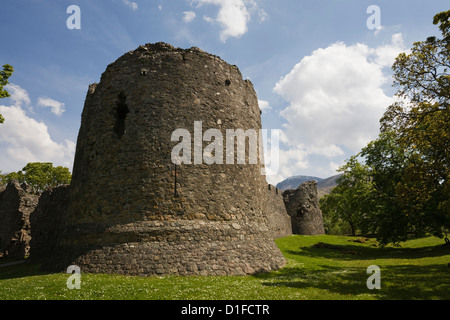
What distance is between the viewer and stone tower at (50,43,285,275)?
1133cm

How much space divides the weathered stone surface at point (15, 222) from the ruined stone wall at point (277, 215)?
2251cm

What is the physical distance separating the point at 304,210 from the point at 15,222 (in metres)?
33.3

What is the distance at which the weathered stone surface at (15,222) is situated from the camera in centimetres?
2300

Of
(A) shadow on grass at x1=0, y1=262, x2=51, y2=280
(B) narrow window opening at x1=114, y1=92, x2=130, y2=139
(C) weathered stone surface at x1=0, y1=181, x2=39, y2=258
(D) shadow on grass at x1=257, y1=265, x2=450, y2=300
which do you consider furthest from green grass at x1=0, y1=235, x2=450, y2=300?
(C) weathered stone surface at x1=0, y1=181, x2=39, y2=258

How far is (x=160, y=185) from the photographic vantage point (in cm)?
1227

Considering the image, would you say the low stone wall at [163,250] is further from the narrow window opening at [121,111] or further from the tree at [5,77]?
the tree at [5,77]

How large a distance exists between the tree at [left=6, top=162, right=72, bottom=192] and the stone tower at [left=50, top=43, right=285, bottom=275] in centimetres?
4976

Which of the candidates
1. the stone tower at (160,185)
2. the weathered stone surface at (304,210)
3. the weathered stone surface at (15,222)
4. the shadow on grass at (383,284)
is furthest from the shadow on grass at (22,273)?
the weathered stone surface at (304,210)

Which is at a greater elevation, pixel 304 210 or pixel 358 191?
pixel 358 191

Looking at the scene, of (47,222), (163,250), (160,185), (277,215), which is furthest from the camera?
(277,215)

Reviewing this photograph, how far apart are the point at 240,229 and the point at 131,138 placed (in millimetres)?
6664

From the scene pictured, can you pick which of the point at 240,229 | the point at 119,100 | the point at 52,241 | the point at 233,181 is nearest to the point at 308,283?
the point at 240,229

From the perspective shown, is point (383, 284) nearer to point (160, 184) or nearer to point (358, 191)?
point (160, 184)

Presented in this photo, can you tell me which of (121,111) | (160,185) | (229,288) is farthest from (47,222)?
(229,288)
